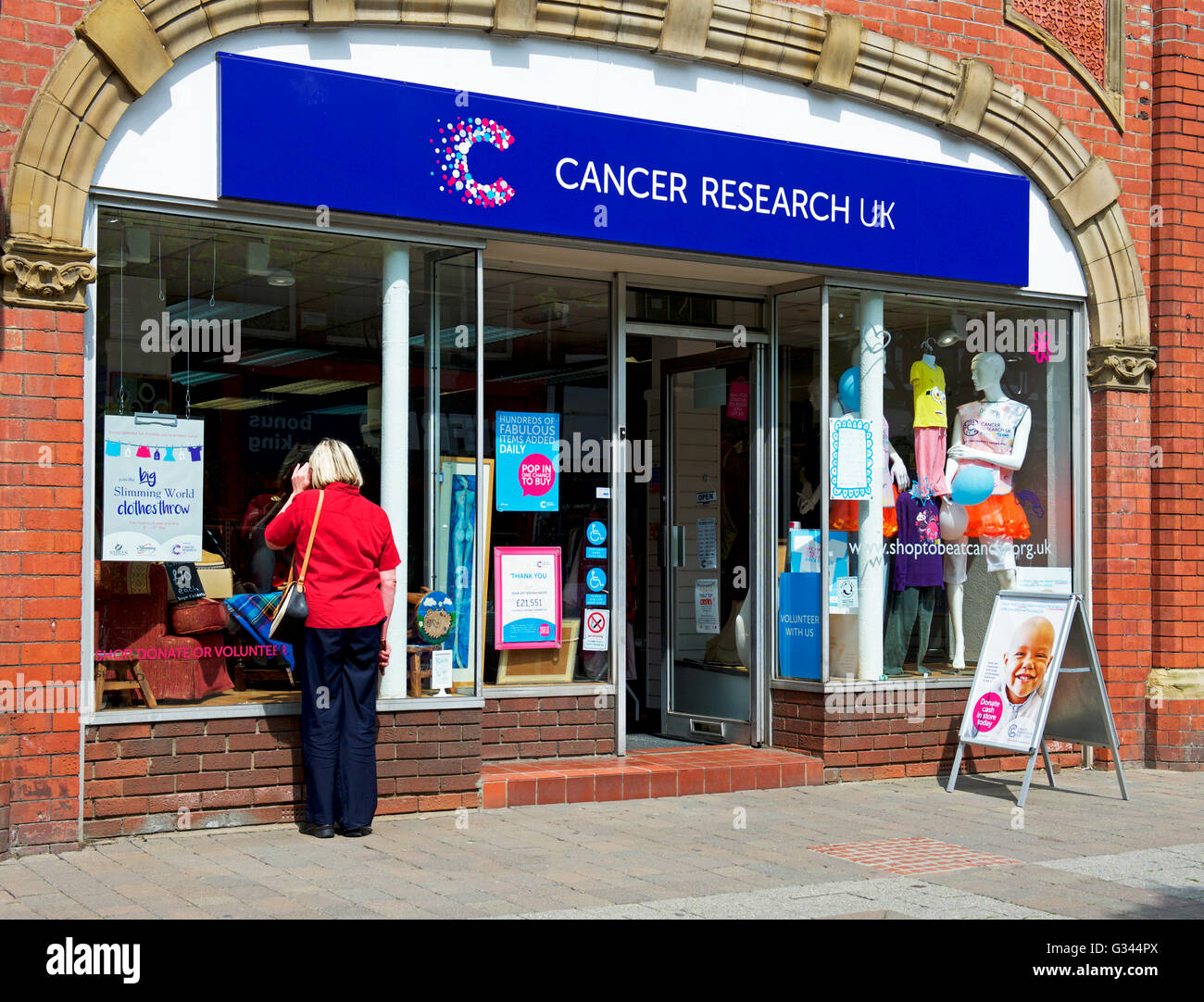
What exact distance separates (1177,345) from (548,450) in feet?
15.2

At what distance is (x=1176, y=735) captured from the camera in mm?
9945

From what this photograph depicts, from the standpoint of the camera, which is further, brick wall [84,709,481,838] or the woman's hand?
the woman's hand

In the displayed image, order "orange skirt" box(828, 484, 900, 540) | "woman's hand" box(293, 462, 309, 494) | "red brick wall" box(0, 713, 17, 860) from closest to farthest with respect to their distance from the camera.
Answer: "red brick wall" box(0, 713, 17, 860)
"woman's hand" box(293, 462, 309, 494)
"orange skirt" box(828, 484, 900, 540)

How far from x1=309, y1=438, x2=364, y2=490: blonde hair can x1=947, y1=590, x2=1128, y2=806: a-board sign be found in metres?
4.15

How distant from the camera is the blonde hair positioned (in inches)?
279

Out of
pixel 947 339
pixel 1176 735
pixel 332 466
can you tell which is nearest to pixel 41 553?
pixel 332 466

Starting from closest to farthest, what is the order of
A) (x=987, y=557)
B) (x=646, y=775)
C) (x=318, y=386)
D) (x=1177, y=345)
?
(x=318, y=386) < (x=646, y=775) < (x=987, y=557) < (x=1177, y=345)

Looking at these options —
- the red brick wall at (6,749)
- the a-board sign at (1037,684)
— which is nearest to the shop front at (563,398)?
the red brick wall at (6,749)

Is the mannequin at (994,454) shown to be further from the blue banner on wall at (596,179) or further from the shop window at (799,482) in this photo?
the shop window at (799,482)

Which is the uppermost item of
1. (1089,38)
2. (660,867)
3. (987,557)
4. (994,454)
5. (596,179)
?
(1089,38)

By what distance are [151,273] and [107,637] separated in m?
1.83

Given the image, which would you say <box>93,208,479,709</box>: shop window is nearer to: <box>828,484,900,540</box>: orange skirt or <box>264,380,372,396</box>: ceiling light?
<box>264,380,372,396</box>: ceiling light

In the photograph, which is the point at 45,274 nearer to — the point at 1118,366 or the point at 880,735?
the point at 880,735

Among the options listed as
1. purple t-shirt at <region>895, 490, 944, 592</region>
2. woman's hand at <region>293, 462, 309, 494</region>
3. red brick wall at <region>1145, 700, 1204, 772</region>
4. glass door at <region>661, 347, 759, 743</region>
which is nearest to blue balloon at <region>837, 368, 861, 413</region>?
glass door at <region>661, 347, 759, 743</region>
